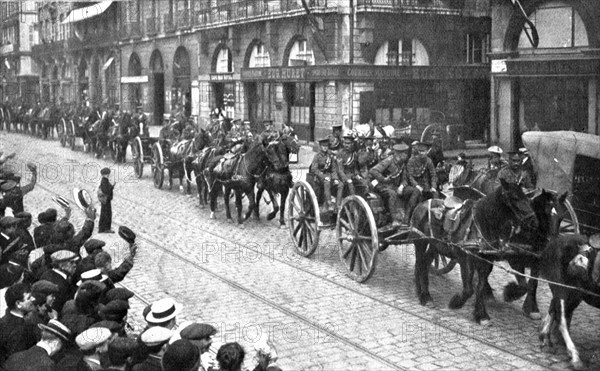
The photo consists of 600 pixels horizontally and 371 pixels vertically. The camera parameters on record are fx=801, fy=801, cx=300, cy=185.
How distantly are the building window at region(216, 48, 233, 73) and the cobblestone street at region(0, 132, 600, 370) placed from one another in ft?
64.4

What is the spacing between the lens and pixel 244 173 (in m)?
14.3

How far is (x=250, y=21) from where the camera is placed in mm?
30141

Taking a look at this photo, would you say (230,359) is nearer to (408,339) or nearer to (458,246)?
(408,339)

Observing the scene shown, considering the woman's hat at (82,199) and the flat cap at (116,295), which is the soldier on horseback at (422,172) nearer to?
the woman's hat at (82,199)

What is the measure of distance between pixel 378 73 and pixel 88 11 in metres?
21.8

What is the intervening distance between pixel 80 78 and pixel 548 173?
42.1 metres

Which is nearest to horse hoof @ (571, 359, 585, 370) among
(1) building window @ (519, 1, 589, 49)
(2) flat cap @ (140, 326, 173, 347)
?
(2) flat cap @ (140, 326, 173, 347)

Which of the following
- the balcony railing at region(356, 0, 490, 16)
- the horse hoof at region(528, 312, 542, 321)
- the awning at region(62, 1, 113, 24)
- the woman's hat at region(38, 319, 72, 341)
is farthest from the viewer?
the awning at region(62, 1, 113, 24)

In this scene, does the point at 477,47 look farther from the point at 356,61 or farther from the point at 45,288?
the point at 45,288

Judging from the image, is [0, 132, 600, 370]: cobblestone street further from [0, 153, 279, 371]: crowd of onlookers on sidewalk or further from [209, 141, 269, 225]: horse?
[0, 153, 279, 371]: crowd of onlookers on sidewalk

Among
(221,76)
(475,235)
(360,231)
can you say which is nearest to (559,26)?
(360,231)

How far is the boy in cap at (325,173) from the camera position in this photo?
11797 mm

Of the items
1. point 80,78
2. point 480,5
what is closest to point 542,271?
point 480,5

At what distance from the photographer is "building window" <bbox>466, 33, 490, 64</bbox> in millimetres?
27594
